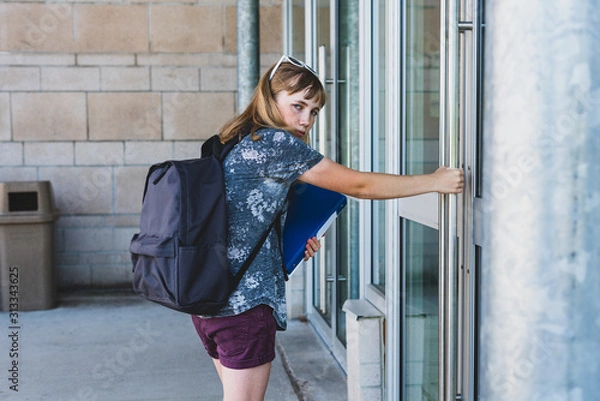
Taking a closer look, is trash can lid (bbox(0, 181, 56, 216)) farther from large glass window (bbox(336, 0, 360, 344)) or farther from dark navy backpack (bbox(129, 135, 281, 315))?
dark navy backpack (bbox(129, 135, 281, 315))

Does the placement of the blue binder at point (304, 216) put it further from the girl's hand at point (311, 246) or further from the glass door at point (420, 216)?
the glass door at point (420, 216)

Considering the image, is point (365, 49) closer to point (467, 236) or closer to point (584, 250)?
point (467, 236)

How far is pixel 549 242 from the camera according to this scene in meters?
1.44

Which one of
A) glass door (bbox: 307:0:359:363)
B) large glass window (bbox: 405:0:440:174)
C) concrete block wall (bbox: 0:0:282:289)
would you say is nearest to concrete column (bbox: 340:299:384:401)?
large glass window (bbox: 405:0:440:174)

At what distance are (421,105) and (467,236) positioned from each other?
4.03 ft

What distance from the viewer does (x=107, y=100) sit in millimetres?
7414

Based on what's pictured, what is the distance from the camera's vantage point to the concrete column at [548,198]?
4.65ft

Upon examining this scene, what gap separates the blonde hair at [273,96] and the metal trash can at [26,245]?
4750mm

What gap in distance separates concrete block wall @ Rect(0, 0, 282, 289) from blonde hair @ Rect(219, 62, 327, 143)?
5.11 metres

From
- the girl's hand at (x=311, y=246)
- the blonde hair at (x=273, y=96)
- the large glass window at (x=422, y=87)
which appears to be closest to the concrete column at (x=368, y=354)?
the large glass window at (x=422, y=87)


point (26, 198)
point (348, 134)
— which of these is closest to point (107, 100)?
point (26, 198)

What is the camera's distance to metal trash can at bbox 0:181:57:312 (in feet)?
21.6

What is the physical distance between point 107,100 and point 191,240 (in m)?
5.60

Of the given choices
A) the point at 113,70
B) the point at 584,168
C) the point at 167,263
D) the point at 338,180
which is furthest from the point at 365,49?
the point at 113,70
